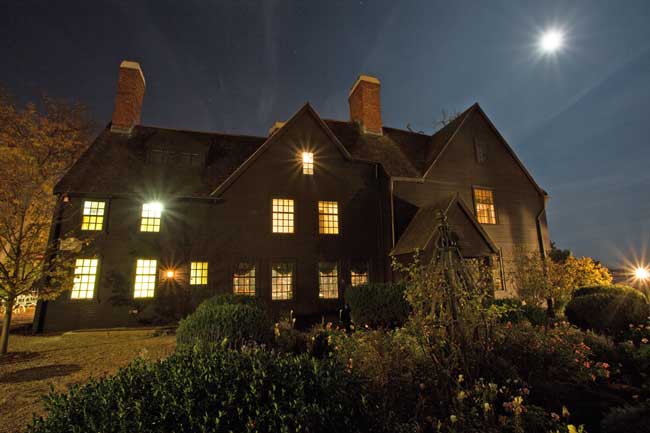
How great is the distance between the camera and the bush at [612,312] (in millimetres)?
11102

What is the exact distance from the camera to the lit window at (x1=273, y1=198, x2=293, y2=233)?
53.8ft

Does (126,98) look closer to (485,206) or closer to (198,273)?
(198,273)

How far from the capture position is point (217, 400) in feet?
10.4

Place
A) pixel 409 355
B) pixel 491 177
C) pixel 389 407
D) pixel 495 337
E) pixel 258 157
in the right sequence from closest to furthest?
pixel 389 407 → pixel 409 355 → pixel 495 337 → pixel 258 157 → pixel 491 177

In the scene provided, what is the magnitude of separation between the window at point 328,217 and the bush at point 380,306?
4976 mm

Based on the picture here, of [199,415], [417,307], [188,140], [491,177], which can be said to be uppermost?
[188,140]

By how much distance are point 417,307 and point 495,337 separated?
6.26ft

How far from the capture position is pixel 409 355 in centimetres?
639

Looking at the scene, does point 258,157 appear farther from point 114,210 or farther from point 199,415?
point 199,415

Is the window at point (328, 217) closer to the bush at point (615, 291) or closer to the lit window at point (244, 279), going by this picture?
the lit window at point (244, 279)

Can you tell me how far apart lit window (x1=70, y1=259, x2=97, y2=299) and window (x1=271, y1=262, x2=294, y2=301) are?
766cm

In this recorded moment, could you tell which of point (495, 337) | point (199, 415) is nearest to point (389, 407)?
point (199, 415)

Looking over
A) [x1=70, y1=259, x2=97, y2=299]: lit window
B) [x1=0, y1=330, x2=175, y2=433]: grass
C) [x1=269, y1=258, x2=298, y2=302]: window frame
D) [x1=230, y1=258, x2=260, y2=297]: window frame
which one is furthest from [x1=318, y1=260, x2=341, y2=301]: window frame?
[x1=70, y1=259, x2=97, y2=299]: lit window

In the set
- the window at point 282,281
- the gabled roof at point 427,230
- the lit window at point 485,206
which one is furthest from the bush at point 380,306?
the lit window at point 485,206
